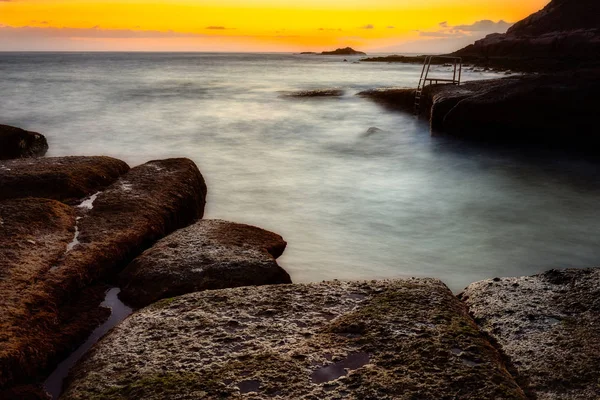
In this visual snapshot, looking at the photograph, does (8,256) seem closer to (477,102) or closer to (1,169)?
(1,169)

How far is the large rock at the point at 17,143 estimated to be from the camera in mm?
8516

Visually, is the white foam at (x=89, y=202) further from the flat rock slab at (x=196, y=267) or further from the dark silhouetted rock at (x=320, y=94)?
the dark silhouetted rock at (x=320, y=94)

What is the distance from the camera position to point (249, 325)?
9.23 feet

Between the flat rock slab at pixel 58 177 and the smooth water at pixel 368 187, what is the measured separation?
78.9 inches

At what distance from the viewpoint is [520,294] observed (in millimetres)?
3264

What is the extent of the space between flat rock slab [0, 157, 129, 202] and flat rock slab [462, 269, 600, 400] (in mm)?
3925

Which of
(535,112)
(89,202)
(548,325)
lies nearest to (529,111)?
(535,112)

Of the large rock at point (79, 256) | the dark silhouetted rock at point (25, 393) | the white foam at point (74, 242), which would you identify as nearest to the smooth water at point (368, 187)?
the large rock at point (79, 256)

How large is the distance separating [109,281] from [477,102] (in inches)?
418

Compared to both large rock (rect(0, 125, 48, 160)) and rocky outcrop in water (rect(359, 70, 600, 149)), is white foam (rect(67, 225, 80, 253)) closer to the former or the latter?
large rock (rect(0, 125, 48, 160))

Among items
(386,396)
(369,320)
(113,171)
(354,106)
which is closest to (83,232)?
(113,171)

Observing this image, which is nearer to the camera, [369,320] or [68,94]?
[369,320]

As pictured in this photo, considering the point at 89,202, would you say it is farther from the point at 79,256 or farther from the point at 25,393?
the point at 25,393

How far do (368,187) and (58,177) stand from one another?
17.9 ft
